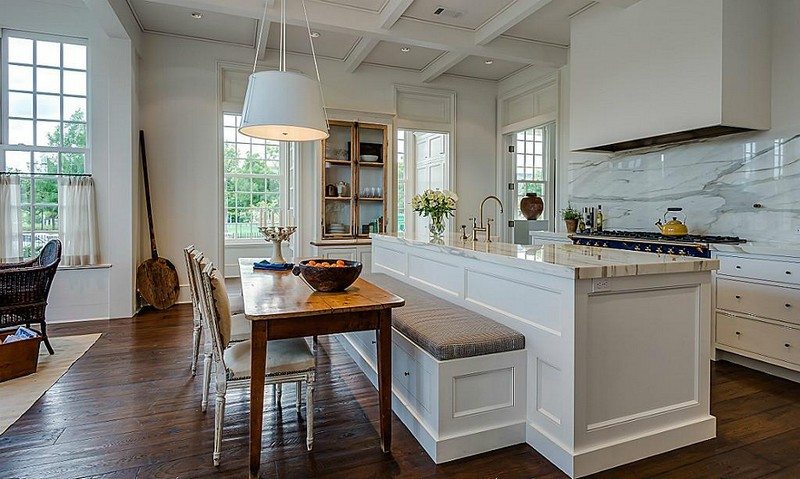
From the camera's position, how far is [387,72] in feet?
21.8

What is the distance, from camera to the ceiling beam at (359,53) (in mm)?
5339

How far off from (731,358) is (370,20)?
453 centimetres

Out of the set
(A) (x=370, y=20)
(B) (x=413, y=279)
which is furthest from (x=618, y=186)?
(A) (x=370, y=20)

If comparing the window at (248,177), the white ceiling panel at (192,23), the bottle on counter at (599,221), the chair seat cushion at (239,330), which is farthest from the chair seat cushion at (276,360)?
the window at (248,177)

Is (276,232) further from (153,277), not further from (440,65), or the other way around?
(440,65)

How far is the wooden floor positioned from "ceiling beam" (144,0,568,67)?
3.25 m

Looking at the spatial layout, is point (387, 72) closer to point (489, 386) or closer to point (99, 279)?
point (99, 279)

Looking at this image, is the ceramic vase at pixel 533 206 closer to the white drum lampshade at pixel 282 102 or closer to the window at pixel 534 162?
the window at pixel 534 162

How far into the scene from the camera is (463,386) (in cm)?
227

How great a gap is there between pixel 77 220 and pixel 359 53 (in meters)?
3.66

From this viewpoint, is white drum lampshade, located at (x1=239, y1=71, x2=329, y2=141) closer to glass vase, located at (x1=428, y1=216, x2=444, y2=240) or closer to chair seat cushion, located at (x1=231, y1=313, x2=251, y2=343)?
chair seat cushion, located at (x1=231, y1=313, x2=251, y2=343)

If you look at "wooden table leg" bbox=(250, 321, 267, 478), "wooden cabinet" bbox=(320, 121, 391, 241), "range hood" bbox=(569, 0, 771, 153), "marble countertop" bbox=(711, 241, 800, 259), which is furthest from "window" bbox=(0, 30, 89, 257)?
"marble countertop" bbox=(711, 241, 800, 259)

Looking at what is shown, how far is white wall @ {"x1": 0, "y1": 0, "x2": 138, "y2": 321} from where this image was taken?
494 centimetres

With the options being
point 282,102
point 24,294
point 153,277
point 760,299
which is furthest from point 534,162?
point 24,294
